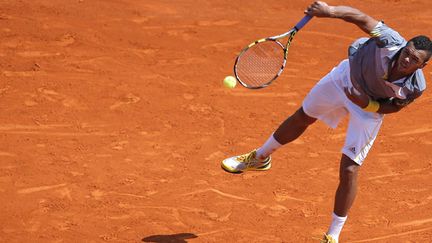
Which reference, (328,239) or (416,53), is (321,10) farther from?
(328,239)

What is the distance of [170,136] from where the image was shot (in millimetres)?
9258

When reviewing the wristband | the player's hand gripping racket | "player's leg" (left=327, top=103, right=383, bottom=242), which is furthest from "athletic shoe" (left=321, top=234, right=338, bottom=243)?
the player's hand gripping racket

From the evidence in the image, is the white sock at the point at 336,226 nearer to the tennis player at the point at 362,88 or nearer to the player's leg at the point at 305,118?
the tennis player at the point at 362,88

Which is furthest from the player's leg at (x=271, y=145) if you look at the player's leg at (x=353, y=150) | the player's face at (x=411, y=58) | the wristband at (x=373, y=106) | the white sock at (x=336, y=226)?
the player's face at (x=411, y=58)

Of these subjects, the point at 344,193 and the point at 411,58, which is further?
the point at 344,193

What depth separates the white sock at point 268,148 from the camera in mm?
7984

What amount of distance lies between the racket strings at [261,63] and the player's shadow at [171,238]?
59.0 inches

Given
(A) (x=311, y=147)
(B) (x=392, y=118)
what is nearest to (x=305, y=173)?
(A) (x=311, y=147)

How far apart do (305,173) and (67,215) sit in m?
2.56

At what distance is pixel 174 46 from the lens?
37.3 ft

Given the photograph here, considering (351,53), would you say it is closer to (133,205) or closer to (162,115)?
(133,205)

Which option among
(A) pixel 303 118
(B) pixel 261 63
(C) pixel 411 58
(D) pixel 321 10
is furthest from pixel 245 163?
(C) pixel 411 58

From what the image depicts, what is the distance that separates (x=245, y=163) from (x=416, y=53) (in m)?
2.32

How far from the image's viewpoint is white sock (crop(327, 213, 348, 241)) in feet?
23.8
